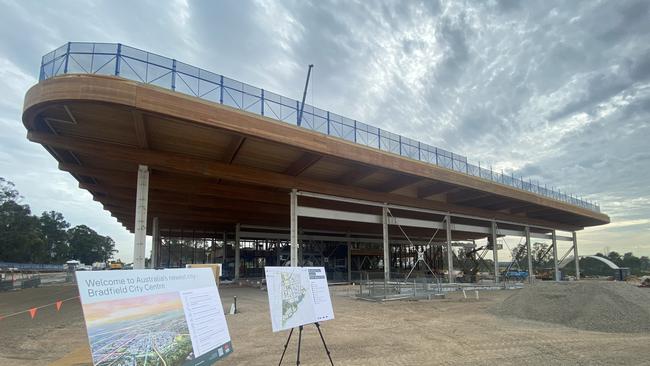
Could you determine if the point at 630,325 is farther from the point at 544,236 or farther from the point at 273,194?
the point at 544,236

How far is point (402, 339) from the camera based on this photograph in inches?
463

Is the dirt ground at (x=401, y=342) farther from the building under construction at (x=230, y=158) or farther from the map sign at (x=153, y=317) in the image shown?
the building under construction at (x=230, y=158)

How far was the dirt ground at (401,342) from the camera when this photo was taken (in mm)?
9375

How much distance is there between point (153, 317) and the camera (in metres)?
4.20

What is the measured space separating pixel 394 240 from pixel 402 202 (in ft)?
103

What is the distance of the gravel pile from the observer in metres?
13.8

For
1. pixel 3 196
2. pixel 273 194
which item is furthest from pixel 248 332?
pixel 3 196

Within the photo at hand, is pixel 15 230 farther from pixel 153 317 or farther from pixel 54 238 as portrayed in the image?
pixel 153 317

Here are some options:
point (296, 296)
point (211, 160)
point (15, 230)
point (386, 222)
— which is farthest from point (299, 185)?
point (15, 230)

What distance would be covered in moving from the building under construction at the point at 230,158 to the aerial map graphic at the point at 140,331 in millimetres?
14440

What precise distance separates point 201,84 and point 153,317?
17.2 m

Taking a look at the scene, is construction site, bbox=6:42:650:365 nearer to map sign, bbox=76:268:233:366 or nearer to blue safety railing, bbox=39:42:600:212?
blue safety railing, bbox=39:42:600:212

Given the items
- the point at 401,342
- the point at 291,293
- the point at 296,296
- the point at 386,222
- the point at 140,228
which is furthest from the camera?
the point at 386,222

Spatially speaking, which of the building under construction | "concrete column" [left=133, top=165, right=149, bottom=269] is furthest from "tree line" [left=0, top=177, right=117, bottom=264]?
"concrete column" [left=133, top=165, right=149, bottom=269]
